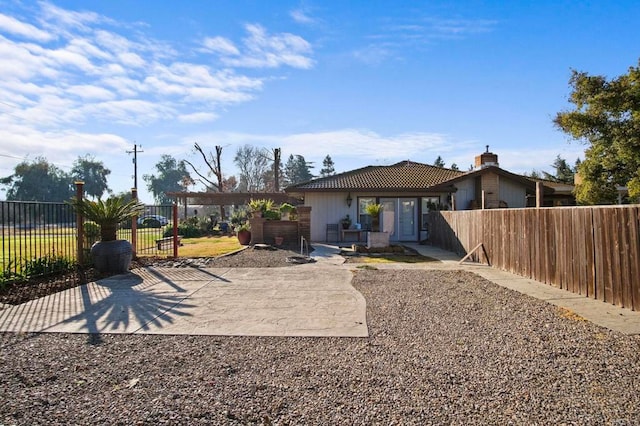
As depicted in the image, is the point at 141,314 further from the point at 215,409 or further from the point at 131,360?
the point at 215,409

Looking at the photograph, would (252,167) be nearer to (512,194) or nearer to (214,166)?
(214,166)

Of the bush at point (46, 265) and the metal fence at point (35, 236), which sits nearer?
the metal fence at point (35, 236)

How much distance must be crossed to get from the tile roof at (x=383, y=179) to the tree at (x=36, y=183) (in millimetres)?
49694

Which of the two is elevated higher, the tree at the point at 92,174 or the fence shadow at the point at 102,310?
the tree at the point at 92,174

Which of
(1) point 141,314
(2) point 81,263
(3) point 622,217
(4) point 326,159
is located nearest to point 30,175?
(4) point 326,159

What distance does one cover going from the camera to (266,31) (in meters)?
10.7

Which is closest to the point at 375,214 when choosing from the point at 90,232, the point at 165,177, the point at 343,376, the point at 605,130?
the point at 90,232

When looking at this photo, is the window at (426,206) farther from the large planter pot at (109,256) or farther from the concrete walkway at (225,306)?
the large planter pot at (109,256)

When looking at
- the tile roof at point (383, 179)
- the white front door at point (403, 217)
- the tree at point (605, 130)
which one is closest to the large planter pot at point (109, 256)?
the tile roof at point (383, 179)

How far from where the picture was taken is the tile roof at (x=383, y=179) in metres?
18.3

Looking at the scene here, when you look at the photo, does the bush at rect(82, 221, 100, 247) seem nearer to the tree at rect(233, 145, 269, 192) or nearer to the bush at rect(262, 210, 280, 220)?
the bush at rect(262, 210, 280, 220)

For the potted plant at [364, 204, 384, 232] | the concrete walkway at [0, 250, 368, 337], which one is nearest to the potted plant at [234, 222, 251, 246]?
the potted plant at [364, 204, 384, 232]

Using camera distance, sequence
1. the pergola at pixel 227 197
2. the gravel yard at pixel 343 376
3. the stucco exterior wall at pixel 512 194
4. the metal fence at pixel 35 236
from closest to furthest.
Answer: the gravel yard at pixel 343 376
the metal fence at pixel 35 236
the stucco exterior wall at pixel 512 194
the pergola at pixel 227 197

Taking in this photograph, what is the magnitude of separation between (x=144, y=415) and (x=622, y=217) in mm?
6671
